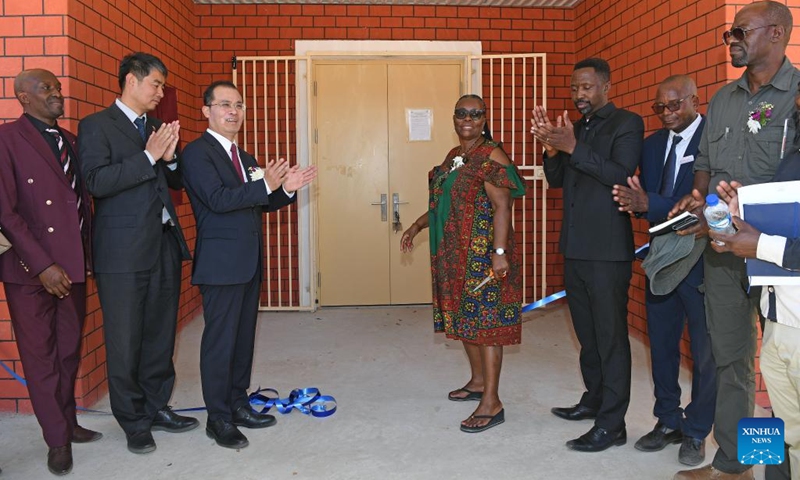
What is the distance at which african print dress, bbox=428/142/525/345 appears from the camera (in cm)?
374

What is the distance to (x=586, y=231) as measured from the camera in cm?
353

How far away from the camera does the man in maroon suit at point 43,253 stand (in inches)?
126

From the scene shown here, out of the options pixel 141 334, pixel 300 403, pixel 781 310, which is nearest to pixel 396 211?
pixel 300 403

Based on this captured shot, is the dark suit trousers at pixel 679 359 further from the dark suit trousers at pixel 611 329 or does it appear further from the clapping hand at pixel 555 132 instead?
the clapping hand at pixel 555 132

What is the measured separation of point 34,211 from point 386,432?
2107 millimetres

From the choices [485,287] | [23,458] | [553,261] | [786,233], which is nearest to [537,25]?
[553,261]

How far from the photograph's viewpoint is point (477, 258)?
12.3 feet

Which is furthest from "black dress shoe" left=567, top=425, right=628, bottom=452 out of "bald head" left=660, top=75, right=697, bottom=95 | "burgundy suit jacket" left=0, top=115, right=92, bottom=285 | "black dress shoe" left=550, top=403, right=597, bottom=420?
"burgundy suit jacket" left=0, top=115, right=92, bottom=285

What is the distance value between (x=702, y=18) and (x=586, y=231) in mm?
2087

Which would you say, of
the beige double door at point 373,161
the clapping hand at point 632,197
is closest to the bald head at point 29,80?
the clapping hand at point 632,197

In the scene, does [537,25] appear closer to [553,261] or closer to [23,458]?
[553,261]

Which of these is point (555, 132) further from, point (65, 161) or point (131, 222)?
point (65, 161)

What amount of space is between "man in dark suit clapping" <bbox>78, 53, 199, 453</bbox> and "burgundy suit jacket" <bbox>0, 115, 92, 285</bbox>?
0.47ft

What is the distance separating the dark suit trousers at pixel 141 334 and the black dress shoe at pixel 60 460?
1.07 feet
